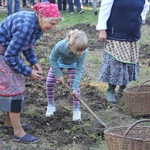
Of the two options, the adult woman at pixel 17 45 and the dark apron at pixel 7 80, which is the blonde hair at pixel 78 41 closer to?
the adult woman at pixel 17 45

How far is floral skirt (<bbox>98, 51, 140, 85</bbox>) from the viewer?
6.97m

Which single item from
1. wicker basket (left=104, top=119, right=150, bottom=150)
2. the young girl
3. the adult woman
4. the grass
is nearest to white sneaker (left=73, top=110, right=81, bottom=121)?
the young girl

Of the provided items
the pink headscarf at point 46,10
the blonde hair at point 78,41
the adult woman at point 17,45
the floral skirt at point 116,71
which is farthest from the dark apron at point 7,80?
the floral skirt at point 116,71

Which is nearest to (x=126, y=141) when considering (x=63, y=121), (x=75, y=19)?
(x=63, y=121)

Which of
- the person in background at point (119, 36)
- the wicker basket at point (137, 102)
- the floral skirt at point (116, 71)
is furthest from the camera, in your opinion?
the floral skirt at point (116, 71)

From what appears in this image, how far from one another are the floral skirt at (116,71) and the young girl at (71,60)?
1090 millimetres

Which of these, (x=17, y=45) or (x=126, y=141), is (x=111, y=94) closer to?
(x=17, y=45)

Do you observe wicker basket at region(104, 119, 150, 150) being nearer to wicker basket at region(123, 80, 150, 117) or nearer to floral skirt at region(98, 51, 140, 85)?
wicker basket at region(123, 80, 150, 117)

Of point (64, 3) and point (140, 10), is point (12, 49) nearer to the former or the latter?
point (140, 10)

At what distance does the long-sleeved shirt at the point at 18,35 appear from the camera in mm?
4859

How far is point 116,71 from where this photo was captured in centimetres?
698

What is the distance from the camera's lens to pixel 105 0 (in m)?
6.82

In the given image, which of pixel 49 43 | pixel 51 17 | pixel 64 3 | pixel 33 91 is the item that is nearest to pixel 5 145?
pixel 51 17

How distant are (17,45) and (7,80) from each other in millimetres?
418
